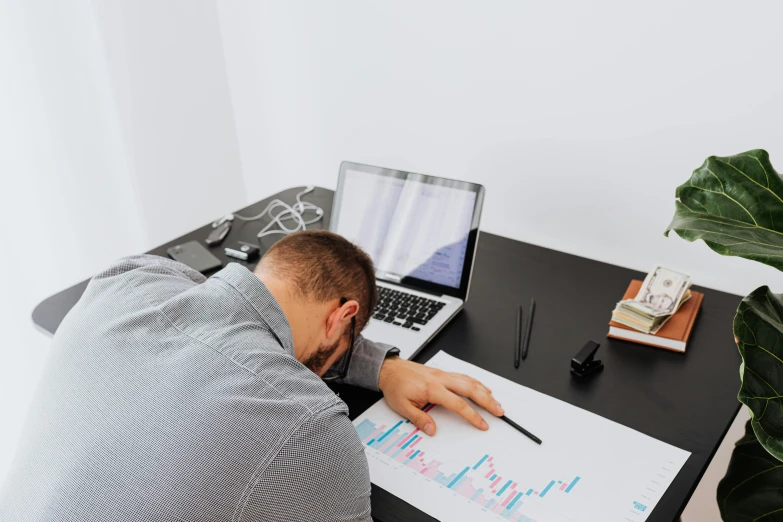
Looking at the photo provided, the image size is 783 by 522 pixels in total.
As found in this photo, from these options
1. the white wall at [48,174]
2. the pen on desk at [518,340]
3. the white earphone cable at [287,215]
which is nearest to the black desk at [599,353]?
the pen on desk at [518,340]

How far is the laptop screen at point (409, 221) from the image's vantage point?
52.8 inches

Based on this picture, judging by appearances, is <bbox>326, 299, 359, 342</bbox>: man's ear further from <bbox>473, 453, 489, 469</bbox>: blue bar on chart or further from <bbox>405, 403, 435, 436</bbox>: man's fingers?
<bbox>473, 453, 489, 469</bbox>: blue bar on chart

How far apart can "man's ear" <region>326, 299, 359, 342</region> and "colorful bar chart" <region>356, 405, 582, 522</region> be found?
0.55 feet

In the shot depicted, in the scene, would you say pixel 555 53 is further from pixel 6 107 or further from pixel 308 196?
pixel 6 107

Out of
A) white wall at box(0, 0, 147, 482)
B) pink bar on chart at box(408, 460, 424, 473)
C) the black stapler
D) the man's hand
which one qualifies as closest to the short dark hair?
the man's hand

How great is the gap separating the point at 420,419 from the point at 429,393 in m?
0.05

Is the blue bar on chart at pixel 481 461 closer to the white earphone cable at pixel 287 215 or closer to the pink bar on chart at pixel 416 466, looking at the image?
the pink bar on chart at pixel 416 466

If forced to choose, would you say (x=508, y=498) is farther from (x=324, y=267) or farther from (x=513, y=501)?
(x=324, y=267)

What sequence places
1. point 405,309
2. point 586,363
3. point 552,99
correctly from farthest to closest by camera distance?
point 552,99, point 405,309, point 586,363

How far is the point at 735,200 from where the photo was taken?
89 centimetres

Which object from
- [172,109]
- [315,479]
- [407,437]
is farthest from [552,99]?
[172,109]

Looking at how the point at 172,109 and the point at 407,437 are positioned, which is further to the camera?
the point at 172,109

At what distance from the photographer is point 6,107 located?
1.78 meters

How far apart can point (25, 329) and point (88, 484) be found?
145 centimetres
